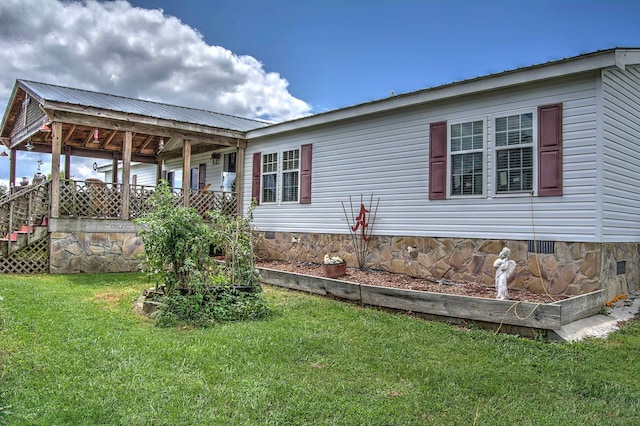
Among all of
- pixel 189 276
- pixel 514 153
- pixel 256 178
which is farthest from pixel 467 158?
pixel 256 178

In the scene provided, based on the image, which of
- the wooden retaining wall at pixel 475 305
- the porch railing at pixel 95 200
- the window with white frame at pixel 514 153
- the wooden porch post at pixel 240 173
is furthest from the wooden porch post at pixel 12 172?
the window with white frame at pixel 514 153

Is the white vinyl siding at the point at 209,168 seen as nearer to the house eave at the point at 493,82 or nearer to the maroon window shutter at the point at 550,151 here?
the house eave at the point at 493,82

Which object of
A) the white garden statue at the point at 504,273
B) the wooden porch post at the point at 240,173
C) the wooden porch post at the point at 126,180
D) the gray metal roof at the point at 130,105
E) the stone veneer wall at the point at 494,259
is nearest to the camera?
the white garden statue at the point at 504,273

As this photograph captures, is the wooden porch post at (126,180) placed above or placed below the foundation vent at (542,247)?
above

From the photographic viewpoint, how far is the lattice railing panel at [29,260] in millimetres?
9031

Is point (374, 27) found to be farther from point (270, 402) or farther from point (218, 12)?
point (270, 402)

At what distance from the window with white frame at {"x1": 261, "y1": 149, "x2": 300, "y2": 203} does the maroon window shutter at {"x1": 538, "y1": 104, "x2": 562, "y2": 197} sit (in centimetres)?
549

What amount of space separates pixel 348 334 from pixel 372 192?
14.0 feet

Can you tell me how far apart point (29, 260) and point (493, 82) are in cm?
975

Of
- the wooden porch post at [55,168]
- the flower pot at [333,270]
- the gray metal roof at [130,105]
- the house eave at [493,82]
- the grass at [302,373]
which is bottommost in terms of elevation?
the grass at [302,373]

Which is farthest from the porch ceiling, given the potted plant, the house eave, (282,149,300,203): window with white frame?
the potted plant

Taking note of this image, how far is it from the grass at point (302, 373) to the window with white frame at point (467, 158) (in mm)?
2801

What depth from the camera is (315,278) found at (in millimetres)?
7461

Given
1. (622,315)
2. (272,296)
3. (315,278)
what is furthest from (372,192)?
(622,315)
